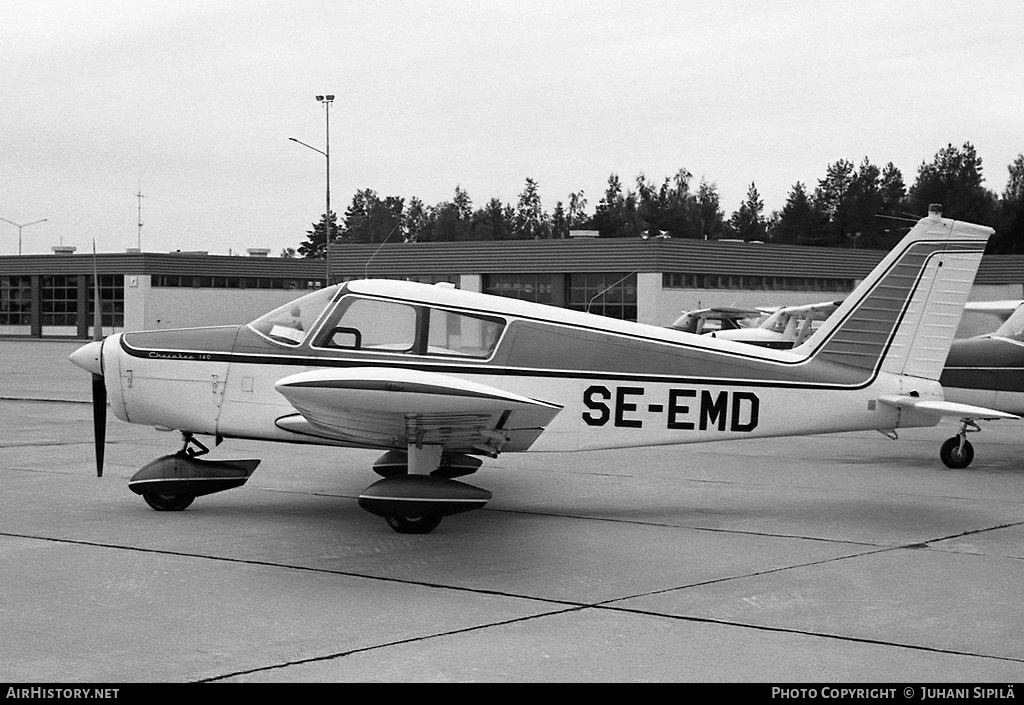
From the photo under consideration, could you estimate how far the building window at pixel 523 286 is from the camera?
60.9 m

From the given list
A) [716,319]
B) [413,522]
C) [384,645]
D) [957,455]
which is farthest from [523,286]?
[384,645]

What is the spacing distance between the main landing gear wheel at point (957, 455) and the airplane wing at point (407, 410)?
6031 mm

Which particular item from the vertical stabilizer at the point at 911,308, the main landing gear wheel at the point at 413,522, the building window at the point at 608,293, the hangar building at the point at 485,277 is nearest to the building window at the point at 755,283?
the hangar building at the point at 485,277

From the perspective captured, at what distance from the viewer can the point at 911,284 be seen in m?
10.1

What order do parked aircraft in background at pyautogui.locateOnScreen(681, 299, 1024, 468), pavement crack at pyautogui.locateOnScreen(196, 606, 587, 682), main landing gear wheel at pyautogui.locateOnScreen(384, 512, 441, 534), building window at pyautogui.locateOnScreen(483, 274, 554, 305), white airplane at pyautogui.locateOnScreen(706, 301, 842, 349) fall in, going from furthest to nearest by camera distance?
building window at pyautogui.locateOnScreen(483, 274, 554, 305) < white airplane at pyautogui.locateOnScreen(706, 301, 842, 349) < parked aircraft in background at pyautogui.locateOnScreen(681, 299, 1024, 468) < main landing gear wheel at pyautogui.locateOnScreen(384, 512, 441, 534) < pavement crack at pyautogui.locateOnScreen(196, 606, 587, 682)

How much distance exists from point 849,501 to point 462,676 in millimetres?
6181

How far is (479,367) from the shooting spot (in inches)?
353

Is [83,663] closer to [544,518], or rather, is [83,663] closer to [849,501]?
[544,518]

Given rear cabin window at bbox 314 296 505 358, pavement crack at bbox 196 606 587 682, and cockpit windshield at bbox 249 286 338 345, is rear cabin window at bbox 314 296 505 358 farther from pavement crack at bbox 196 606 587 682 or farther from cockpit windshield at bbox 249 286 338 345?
pavement crack at bbox 196 606 587 682

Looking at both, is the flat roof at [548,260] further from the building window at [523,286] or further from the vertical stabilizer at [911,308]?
the vertical stabilizer at [911,308]

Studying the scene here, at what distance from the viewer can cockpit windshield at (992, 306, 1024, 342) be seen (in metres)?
13.3

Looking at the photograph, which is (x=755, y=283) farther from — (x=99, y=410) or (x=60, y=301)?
(x=99, y=410)

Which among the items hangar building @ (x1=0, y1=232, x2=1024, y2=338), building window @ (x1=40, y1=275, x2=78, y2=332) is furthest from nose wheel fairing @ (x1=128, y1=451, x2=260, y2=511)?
building window @ (x1=40, y1=275, x2=78, y2=332)

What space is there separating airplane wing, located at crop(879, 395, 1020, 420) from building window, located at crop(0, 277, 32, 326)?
72029 millimetres
